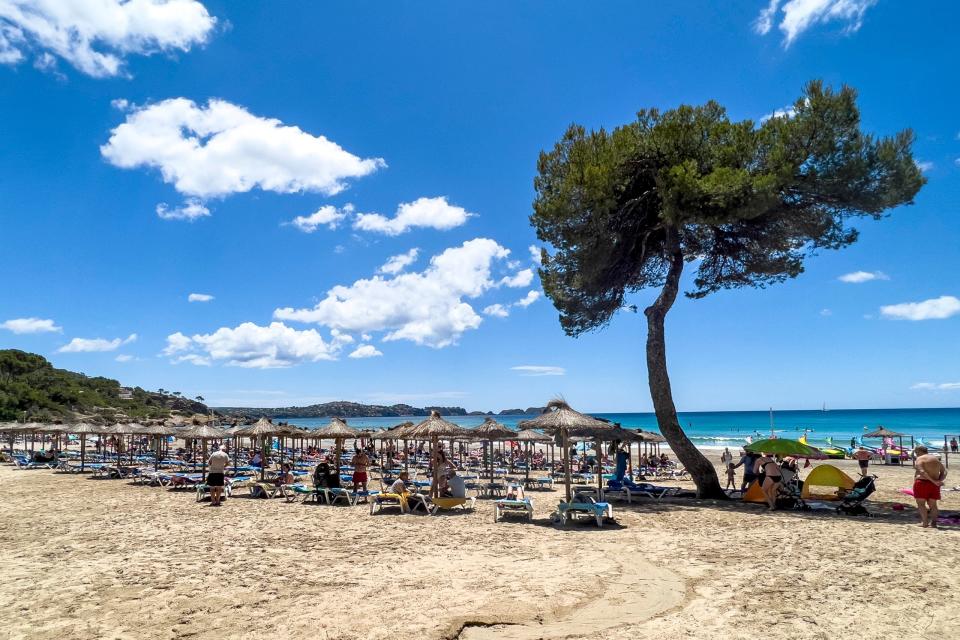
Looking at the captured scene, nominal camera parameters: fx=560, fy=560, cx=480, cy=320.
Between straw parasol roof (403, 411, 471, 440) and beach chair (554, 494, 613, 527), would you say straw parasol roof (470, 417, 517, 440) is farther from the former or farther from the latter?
beach chair (554, 494, 613, 527)

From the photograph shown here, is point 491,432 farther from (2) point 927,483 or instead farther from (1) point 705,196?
(2) point 927,483

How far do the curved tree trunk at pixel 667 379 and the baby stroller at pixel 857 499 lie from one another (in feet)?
9.75

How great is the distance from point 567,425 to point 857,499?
20.4 feet

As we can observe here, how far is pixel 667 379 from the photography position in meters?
14.9

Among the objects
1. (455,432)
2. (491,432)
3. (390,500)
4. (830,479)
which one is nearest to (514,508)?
(390,500)

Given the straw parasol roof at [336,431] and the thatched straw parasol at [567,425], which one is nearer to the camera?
the thatched straw parasol at [567,425]

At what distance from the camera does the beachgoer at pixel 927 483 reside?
31.4 ft

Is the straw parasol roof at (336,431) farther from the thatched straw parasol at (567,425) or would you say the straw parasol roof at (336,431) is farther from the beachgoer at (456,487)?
the thatched straw parasol at (567,425)

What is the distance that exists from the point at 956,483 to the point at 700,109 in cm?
1567

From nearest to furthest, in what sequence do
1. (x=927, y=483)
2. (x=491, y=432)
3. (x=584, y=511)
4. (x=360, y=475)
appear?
1. (x=927, y=483)
2. (x=584, y=511)
3. (x=360, y=475)
4. (x=491, y=432)

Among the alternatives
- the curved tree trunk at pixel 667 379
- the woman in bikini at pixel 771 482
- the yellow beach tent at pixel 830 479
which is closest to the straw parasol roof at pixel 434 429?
the curved tree trunk at pixel 667 379

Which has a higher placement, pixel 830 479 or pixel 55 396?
pixel 55 396

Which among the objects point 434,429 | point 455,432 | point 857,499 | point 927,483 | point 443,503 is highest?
point 434,429

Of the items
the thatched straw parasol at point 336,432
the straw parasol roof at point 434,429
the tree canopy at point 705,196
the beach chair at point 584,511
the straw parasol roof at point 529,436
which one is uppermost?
the tree canopy at point 705,196
